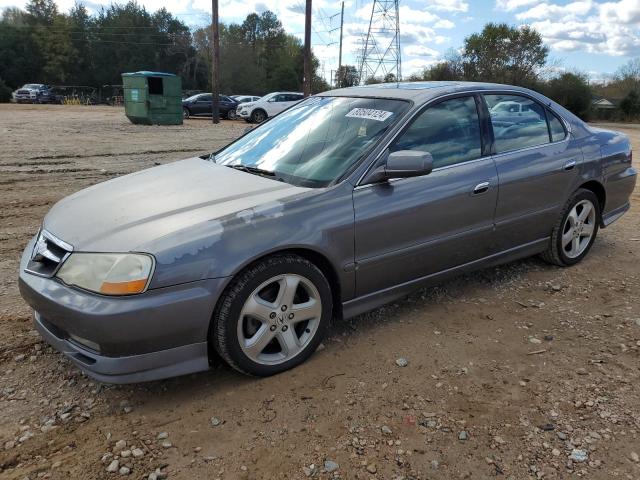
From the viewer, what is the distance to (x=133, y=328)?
245 cm

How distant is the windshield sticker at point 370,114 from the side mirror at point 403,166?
0.40m

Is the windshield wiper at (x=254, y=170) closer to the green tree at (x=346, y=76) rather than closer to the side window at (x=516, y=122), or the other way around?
the side window at (x=516, y=122)

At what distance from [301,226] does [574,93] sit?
4231cm

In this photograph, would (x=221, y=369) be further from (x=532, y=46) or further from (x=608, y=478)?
(x=532, y=46)

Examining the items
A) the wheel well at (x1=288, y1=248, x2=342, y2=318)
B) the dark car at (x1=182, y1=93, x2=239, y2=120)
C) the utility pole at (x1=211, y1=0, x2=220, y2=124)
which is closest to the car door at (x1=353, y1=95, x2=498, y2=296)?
the wheel well at (x1=288, y1=248, x2=342, y2=318)

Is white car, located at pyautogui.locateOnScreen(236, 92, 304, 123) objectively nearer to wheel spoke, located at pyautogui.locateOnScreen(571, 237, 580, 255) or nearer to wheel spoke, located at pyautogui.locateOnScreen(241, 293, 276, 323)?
wheel spoke, located at pyautogui.locateOnScreen(571, 237, 580, 255)

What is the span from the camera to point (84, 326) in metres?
2.46

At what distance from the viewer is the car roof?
3650 mm

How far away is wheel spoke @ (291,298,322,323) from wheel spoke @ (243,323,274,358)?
186 mm

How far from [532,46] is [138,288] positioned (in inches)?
1859

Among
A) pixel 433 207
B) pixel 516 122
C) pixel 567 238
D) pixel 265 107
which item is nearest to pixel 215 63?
pixel 265 107

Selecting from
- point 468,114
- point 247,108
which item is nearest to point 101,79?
point 247,108

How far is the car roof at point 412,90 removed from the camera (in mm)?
3650

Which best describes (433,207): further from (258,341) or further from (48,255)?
(48,255)
